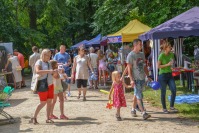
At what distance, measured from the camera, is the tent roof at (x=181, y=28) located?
36.4 ft

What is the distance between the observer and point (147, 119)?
8.22 metres

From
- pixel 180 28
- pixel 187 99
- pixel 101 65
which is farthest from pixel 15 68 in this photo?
pixel 187 99

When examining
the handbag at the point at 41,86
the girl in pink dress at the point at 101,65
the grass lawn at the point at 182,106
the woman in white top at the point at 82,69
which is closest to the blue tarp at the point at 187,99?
the grass lawn at the point at 182,106

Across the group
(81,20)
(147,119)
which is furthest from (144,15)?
(81,20)

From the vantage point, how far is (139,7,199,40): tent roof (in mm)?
11082

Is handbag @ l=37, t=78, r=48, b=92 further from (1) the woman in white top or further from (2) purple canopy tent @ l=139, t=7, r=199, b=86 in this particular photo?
(2) purple canopy tent @ l=139, t=7, r=199, b=86

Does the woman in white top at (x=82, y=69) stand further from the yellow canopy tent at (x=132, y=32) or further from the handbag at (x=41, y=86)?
the yellow canopy tent at (x=132, y=32)

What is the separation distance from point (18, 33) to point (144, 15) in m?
9.77

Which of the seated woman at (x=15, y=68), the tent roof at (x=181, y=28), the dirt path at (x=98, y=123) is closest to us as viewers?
the dirt path at (x=98, y=123)

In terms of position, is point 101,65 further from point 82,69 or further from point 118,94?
point 118,94

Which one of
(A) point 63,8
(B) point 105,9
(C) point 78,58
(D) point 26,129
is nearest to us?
(D) point 26,129

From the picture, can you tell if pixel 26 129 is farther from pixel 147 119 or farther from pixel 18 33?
pixel 18 33

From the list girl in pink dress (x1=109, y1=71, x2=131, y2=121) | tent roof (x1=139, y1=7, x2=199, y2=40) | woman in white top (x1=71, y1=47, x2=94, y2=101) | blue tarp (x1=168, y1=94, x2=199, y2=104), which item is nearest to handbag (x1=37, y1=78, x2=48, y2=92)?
girl in pink dress (x1=109, y1=71, x2=131, y2=121)

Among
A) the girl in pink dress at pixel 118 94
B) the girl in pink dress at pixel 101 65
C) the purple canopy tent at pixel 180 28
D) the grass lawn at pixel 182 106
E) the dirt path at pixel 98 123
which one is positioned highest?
the purple canopy tent at pixel 180 28
